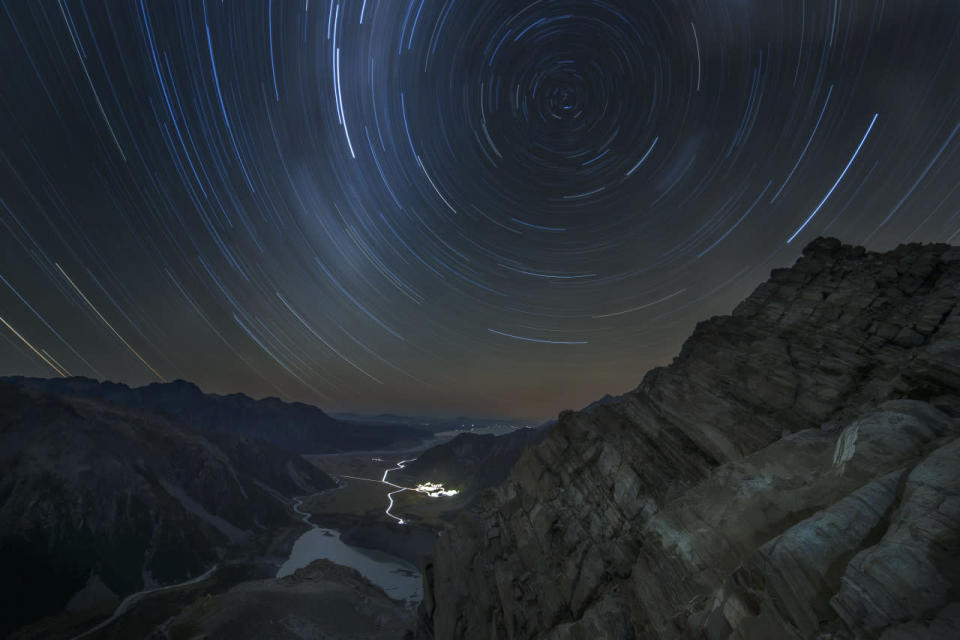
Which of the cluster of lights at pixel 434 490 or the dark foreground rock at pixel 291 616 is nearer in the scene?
the dark foreground rock at pixel 291 616

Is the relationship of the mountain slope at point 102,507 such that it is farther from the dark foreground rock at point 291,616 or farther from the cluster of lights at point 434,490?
the cluster of lights at point 434,490

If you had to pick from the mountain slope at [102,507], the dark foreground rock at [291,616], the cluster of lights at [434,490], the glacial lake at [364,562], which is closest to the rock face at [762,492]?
the dark foreground rock at [291,616]

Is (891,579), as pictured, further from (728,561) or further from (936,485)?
(728,561)

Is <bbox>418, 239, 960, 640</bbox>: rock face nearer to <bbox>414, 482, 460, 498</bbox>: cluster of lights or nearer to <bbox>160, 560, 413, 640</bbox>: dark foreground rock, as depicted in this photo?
<bbox>160, 560, 413, 640</bbox>: dark foreground rock

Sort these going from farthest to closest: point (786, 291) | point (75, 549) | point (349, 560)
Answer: point (349, 560)
point (75, 549)
point (786, 291)

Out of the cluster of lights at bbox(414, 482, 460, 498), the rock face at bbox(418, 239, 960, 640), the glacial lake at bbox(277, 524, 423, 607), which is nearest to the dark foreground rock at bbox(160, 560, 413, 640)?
the rock face at bbox(418, 239, 960, 640)

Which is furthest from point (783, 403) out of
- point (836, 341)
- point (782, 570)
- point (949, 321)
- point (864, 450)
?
point (782, 570)
